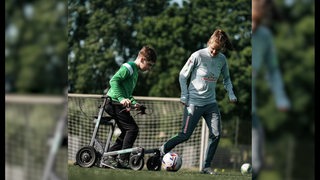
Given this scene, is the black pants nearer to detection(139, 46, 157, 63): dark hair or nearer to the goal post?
detection(139, 46, 157, 63): dark hair

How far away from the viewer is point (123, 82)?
11.7 ft

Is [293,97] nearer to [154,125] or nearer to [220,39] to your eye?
[220,39]

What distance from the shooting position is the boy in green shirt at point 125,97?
3.52 metres

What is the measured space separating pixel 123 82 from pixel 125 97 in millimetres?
95

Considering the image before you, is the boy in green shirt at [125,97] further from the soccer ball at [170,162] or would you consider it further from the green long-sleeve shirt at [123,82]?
the soccer ball at [170,162]

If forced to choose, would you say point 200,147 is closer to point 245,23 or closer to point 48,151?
point 245,23

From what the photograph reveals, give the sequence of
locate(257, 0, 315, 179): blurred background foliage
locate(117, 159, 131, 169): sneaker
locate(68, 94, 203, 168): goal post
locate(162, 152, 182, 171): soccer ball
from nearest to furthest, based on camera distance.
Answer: locate(257, 0, 315, 179): blurred background foliage → locate(117, 159, 131, 169): sneaker → locate(162, 152, 182, 171): soccer ball → locate(68, 94, 203, 168): goal post

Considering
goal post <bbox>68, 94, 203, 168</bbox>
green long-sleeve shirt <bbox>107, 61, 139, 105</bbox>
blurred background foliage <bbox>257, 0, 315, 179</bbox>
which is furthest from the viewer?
goal post <bbox>68, 94, 203, 168</bbox>

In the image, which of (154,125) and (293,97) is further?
(154,125)

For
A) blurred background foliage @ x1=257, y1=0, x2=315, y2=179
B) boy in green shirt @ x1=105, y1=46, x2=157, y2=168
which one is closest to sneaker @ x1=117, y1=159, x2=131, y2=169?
boy in green shirt @ x1=105, y1=46, x2=157, y2=168

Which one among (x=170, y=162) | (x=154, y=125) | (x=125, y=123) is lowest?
(x=170, y=162)

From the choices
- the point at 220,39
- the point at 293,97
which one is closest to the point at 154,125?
the point at 220,39

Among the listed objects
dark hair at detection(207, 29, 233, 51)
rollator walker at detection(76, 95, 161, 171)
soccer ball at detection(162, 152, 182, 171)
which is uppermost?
dark hair at detection(207, 29, 233, 51)

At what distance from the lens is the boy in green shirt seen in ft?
11.6
